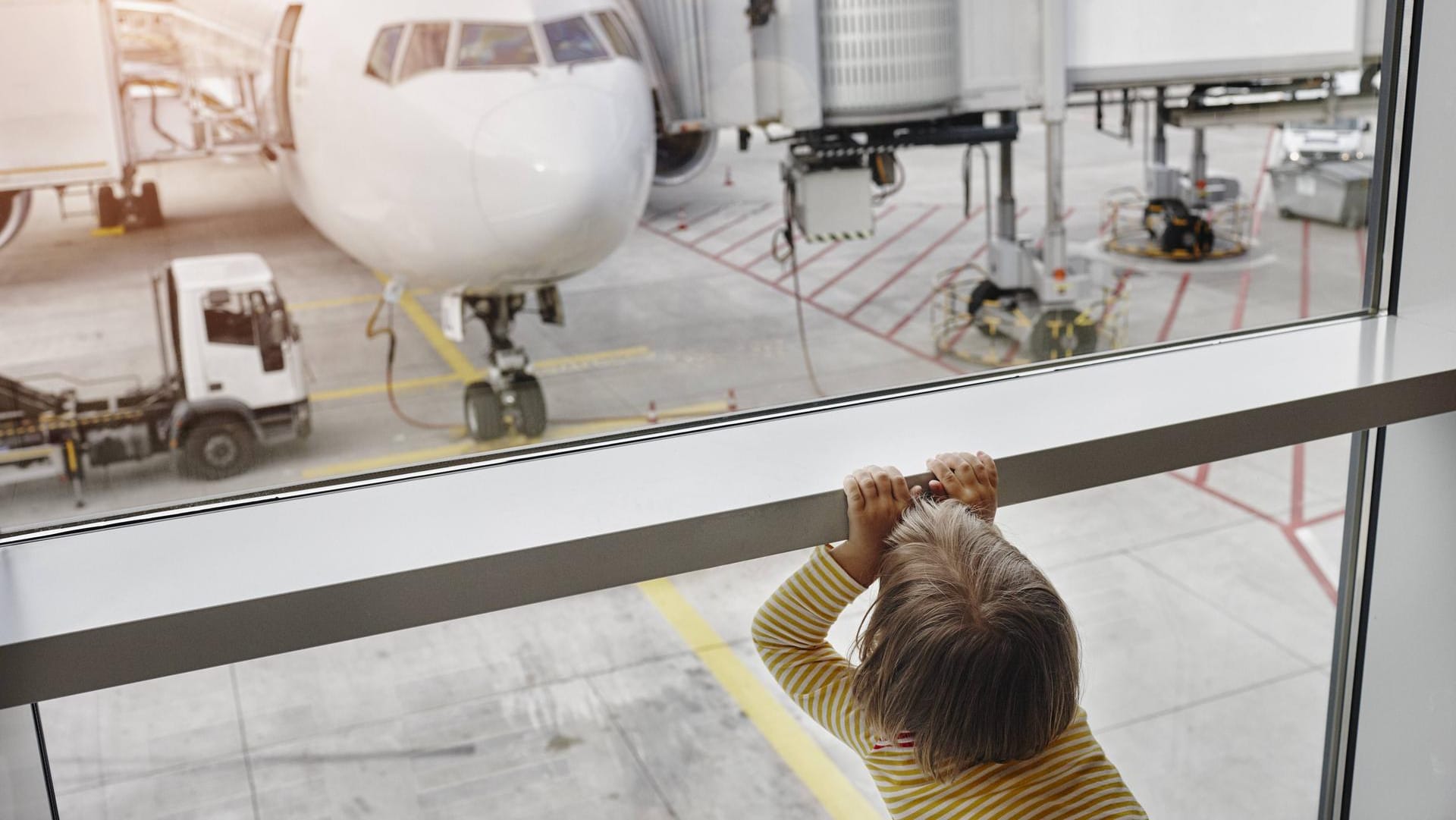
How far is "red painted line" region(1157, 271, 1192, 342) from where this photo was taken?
22.6 ft

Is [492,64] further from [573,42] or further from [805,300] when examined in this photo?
[805,300]

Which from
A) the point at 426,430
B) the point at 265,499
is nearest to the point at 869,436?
the point at 265,499

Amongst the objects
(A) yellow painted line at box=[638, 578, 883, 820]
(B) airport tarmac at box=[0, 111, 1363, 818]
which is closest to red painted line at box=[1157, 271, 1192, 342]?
(B) airport tarmac at box=[0, 111, 1363, 818]

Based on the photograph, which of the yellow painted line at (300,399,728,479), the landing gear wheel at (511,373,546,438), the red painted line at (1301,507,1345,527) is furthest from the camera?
the yellow painted line at (300,399,728,479)

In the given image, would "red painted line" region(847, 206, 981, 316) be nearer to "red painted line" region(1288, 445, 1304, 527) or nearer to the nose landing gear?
the nose landing gear

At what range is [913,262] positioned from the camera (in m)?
8.15

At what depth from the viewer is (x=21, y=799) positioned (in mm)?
797

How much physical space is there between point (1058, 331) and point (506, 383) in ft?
9.93

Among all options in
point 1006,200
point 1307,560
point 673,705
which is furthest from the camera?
point 1006,200

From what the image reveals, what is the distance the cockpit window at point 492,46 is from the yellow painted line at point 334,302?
383 cm

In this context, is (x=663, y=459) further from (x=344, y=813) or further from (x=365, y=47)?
(x=365, y=47)

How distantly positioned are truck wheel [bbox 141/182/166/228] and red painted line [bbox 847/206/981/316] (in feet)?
15.2

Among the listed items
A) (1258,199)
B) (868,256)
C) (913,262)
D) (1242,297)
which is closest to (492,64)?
(913,262)

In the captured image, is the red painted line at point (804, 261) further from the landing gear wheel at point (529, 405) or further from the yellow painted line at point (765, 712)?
the yellow painted line at point (765, 712)
